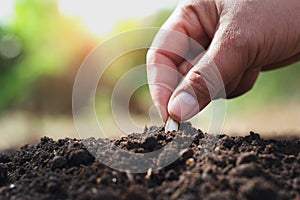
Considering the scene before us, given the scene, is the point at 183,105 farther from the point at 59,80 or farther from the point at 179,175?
the point at 59,80

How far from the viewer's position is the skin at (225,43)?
1872mm

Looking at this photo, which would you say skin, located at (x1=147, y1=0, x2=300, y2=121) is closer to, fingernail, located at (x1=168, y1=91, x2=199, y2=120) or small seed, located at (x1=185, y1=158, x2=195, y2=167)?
fingernail, located at (x1=168, y1=91, x2=199, y2=120)

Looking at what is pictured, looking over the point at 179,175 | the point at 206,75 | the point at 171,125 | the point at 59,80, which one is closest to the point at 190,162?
the point at 179,175

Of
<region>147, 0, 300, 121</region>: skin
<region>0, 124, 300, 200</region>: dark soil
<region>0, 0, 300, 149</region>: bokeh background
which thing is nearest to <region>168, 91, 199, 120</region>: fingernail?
<region>147, 0, 300, 121</region>: skin

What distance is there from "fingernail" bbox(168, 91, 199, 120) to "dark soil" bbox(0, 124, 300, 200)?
0.41m

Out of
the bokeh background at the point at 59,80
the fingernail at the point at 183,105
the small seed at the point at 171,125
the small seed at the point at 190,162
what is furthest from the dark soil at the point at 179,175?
the bokeh background at the point at 59,80

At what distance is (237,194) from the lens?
0.97 m

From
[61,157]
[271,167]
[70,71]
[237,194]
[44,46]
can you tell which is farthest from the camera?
[70,71]

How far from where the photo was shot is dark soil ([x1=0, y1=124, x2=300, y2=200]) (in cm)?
99

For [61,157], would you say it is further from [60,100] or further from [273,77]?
[273,77]

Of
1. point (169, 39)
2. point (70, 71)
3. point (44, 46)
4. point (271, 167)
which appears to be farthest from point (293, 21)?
point (70, 71)

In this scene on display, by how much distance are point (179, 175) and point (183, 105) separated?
2.47 feet

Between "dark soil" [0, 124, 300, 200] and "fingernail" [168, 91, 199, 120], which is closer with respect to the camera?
"dark soil" [0, 124, 300, 200]

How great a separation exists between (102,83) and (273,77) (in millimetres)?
2647
